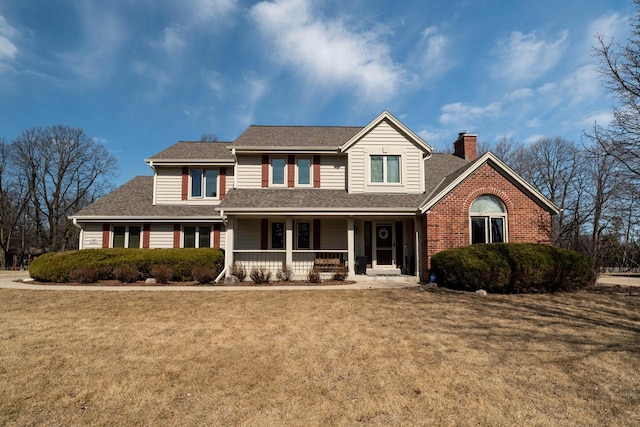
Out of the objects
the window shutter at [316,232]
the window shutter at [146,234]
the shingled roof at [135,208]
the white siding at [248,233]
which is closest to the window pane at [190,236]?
the shingled roof at [135,208]

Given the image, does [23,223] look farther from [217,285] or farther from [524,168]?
[524,168]

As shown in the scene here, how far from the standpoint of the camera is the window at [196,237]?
1816cm

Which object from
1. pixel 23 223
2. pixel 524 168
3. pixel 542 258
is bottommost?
pixel 542 258

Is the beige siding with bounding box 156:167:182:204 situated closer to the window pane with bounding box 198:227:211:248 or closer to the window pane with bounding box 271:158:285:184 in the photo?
the window pane with bounding box 198:227:211:248

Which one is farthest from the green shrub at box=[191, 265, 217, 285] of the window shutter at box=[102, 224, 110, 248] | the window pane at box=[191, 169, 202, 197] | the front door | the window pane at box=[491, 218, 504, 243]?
the window pane at box=[491, 218, 504, 243]

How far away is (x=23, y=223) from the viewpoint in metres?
39.8

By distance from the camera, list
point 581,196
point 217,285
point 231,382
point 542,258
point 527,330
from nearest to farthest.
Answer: point 231,382, point 527,330, point 542,258, point 217,285, point 581,196

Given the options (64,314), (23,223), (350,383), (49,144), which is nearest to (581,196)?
(350,383)

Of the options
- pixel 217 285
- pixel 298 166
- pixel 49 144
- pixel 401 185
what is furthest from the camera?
pixel 49 144

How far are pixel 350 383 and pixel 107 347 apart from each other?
442cm

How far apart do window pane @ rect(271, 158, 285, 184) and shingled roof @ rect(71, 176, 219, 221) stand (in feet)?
11.3

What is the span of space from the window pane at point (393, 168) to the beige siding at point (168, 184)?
11.4 meters

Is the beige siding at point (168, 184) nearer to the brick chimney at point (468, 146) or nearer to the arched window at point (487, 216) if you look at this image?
the arched window at point (487, 216)

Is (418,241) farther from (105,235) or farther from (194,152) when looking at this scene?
(105,235)
